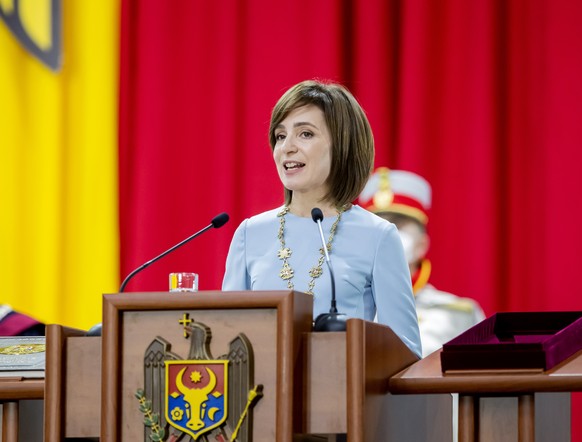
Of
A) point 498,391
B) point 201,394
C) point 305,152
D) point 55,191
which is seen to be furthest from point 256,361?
point 55,191

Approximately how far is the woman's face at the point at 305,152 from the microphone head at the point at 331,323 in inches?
23.2

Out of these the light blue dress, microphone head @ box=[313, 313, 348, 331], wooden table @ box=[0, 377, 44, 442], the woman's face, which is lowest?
wooden table @ box=[0, 377, 44, 442]

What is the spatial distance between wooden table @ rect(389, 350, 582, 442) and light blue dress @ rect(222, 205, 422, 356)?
0.35m

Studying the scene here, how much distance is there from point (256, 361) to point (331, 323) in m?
0.14

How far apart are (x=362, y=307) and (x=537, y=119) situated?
6.79 ft

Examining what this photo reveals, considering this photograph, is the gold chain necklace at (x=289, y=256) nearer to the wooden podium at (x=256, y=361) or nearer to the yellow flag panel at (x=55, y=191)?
the wooden podium at (x=256, y=361)

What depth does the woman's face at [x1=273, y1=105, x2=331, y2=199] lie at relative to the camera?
228 cm

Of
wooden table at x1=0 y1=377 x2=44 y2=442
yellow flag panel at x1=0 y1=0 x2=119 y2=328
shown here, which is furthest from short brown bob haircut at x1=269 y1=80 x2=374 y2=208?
yellow flag panel at x1=0 y1=0 x2=119 y2=328

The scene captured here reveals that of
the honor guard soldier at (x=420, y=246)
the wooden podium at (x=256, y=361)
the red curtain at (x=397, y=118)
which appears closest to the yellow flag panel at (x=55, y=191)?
the red curtain at (x=397, y=118)

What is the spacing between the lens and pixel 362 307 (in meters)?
2.20

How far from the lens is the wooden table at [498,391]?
1705mm

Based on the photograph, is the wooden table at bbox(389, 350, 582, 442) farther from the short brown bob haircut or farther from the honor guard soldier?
the honor guard soldier

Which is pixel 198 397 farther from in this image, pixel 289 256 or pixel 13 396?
pixel 289 256

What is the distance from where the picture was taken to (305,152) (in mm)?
2283
